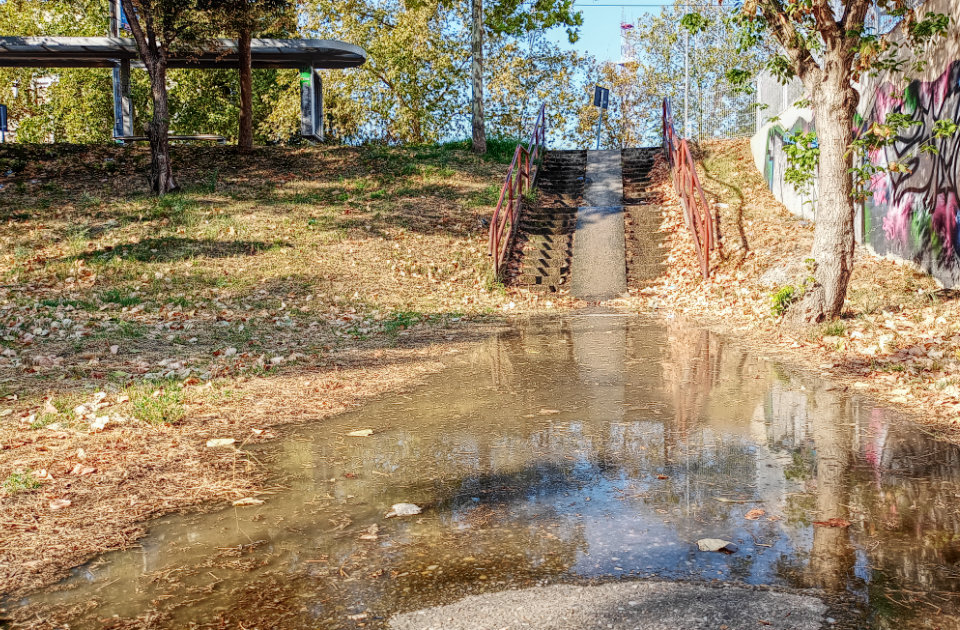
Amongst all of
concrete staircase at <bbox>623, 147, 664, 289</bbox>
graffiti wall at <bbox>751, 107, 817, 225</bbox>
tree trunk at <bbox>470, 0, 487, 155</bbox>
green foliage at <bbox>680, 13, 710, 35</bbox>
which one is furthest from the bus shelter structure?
green foliage at <bbox>680, 13, 710, 35</bbox>

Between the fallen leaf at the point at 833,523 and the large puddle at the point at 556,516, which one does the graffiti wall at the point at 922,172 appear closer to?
the large puddle at the point at 556,516

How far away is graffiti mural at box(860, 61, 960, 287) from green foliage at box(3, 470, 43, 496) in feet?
30.9

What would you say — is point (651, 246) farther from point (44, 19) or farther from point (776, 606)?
point (44, 19)

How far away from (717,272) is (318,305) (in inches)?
272

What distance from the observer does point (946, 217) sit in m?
9.41

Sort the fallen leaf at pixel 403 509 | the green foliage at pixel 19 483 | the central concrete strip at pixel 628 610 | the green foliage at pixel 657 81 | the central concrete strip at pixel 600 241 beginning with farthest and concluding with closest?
the green foliage at pixel 657 81
the central concrete strip at pixel 600 241
the green foliage at pixel 19 483
the fallen leaf at pixel 403 509
the central concrete strip at pixel 628 610

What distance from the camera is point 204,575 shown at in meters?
3.01

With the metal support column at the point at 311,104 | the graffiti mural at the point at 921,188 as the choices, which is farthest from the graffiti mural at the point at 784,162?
the metal support column at the point at 311,104

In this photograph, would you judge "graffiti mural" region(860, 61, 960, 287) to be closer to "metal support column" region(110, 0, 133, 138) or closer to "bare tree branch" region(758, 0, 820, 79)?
"bare tree branch" region(758, 0, 820, 79)

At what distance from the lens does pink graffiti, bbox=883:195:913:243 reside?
1059 centimetres

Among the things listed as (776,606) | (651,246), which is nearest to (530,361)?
(776,606)

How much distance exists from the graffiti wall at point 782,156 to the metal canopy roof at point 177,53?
11853mm

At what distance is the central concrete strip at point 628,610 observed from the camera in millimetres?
2516

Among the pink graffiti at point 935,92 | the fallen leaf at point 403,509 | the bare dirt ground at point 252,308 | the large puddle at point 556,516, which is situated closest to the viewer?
the large puddle at point 556,516
